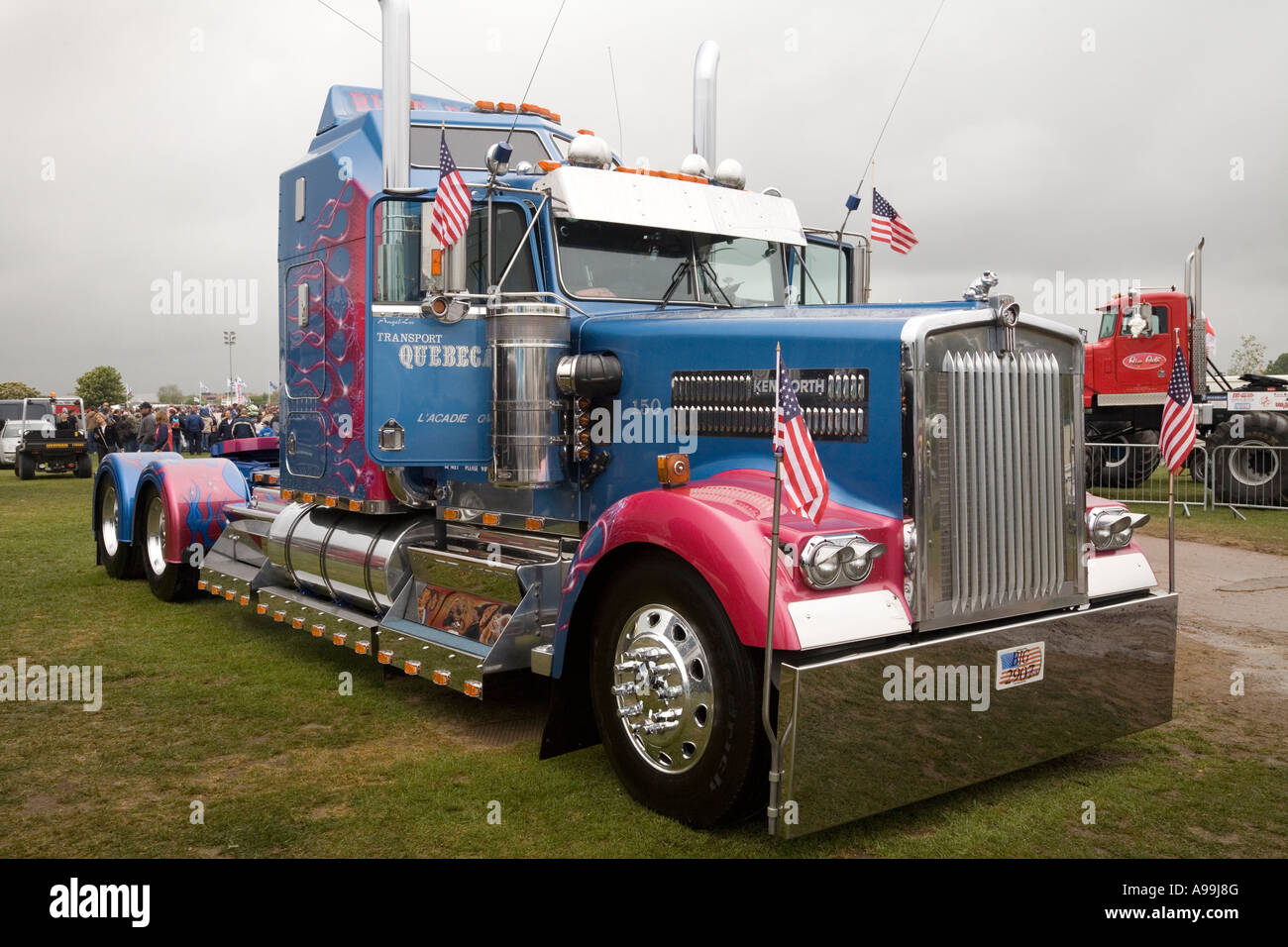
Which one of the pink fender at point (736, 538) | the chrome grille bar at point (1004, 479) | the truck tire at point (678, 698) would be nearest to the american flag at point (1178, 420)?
the chrome grille bar at point (1004, 479)

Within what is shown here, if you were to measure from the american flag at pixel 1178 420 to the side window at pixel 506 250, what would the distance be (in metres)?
3.50

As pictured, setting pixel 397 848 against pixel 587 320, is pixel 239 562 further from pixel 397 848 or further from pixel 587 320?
pixel 397 848

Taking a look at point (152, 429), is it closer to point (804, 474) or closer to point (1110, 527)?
point (1110, 527)

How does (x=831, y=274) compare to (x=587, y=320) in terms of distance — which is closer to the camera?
(x=587, y=320)

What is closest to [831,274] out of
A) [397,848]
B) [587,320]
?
[587,320]

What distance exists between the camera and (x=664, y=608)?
4402 millimetres

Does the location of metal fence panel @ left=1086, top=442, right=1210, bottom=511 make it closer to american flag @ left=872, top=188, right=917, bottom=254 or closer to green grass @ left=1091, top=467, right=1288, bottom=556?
green grass @ left=1091, top=467, right=1288, bottom=556

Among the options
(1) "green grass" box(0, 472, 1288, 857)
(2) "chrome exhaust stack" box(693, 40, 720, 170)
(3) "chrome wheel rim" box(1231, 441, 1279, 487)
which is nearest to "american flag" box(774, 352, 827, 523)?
(1) "green grass" box(0, 472, 1288, 857)

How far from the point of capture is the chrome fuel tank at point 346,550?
6.46 m

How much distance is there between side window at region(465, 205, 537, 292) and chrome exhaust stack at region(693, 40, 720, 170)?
2494 mm

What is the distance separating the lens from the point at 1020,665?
4.45m

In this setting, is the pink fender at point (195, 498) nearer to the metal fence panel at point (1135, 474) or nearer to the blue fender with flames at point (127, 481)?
the blue fender with flames at point (127, 481)
